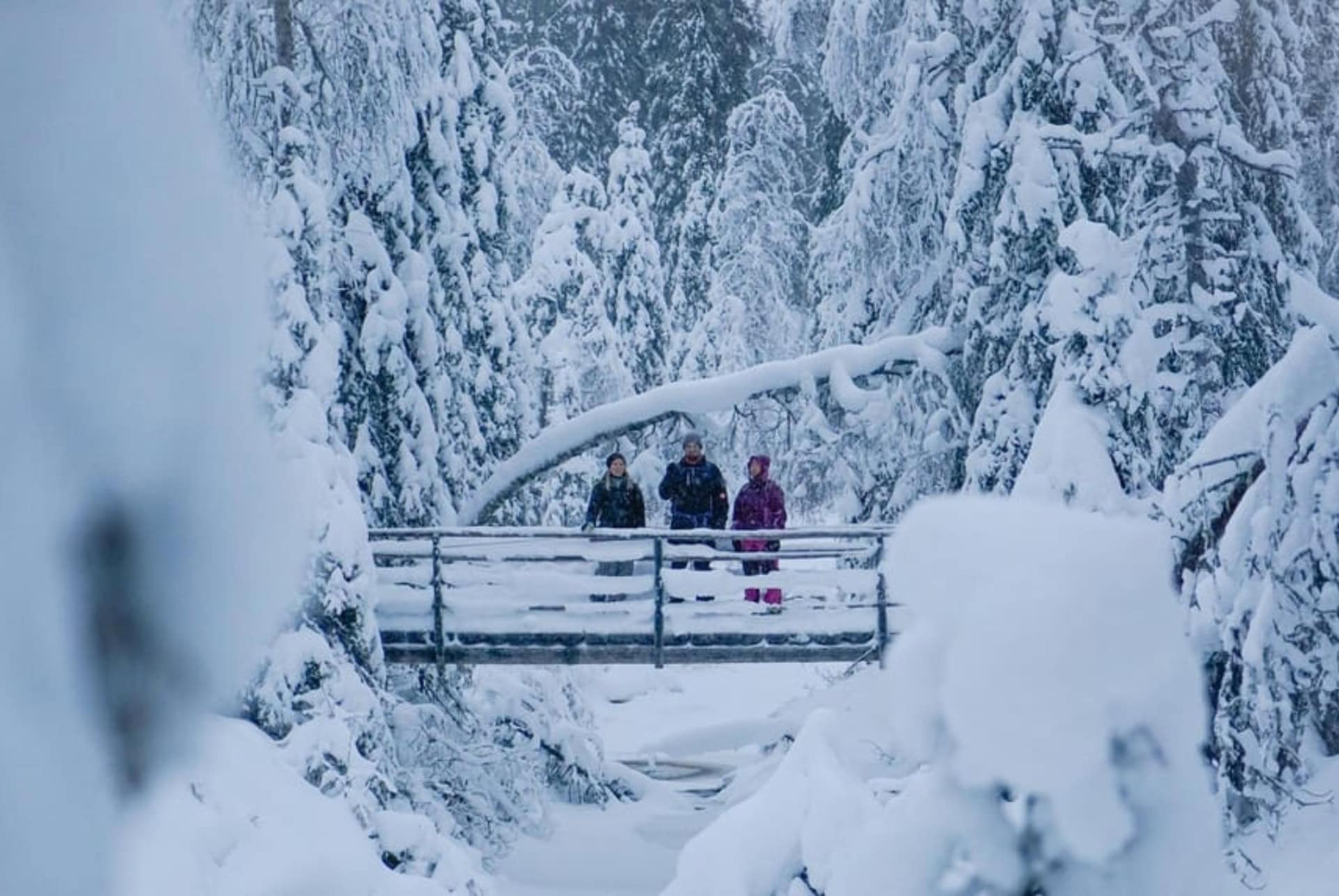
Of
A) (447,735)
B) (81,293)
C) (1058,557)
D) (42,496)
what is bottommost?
(447,735)

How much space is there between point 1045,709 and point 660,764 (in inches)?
629

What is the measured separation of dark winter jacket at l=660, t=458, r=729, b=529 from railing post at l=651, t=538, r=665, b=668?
176 centimetres

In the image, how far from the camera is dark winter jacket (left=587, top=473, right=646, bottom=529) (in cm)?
1212

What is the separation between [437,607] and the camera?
10.4 metres

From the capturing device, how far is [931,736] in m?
1.81

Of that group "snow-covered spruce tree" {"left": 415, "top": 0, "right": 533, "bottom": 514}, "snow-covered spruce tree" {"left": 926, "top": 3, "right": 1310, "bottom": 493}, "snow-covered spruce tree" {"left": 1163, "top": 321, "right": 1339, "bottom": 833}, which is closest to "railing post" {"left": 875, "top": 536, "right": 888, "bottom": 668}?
"snow-covered spruce tree" {"left": 926, "top": 3, "right": 1310, "bottom": 493}

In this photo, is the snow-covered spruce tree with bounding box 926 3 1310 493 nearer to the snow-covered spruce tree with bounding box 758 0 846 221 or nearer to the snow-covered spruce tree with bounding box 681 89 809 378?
the snow-covered spruce tree with bounding box 758 0 846 221

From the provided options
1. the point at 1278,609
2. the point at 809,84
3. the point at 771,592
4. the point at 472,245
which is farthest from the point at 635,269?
the point at 1278,609

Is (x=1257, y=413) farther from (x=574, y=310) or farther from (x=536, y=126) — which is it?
(x=536, y=126)

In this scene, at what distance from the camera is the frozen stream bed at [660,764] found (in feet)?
41.7

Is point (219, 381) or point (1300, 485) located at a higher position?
point (219, 381)

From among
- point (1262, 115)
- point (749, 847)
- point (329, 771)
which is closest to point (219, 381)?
point (749, 847)

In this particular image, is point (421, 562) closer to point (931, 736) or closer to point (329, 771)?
point (329, 771)

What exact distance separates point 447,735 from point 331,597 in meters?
5.63
